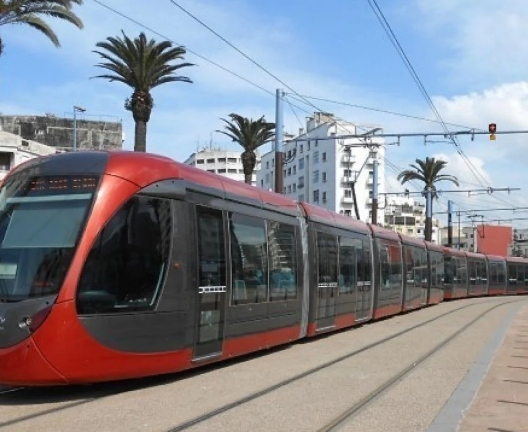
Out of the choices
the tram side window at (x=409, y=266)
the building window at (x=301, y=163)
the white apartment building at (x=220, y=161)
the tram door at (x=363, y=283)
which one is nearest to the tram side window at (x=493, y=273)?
the tram side window at (x=409, y=266)

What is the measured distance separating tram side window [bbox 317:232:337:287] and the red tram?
2741 millimetres

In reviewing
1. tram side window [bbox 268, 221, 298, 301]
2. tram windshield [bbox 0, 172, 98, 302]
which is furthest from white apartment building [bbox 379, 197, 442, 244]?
tram windshield [bbox 0, 172, 98, 302]

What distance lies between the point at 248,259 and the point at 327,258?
507 cm

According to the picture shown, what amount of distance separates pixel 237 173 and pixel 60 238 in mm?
138941

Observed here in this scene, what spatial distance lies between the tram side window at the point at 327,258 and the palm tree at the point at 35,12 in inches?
527

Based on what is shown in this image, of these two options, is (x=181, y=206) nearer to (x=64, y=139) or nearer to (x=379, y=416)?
(x=379, y=416)

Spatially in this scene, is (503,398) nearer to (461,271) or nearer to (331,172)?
(461,271)

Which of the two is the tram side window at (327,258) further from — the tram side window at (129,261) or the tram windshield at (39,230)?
the tram windshield at (39,230)

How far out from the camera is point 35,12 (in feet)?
79.2

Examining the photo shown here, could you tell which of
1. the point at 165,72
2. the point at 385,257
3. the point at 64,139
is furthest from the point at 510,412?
the point at 64,139

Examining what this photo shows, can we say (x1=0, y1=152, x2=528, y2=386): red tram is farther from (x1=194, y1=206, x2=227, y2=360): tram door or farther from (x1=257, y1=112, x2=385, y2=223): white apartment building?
(x1=257, y1=112, x2=385, y2=223): white apartment building

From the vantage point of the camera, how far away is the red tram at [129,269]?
841 cm

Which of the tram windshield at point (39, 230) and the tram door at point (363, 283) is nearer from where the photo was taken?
the tram windshield at point (39, 230)

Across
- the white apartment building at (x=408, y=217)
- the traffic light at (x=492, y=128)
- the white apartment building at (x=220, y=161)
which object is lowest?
the traffic light at (x=492, y=128)
